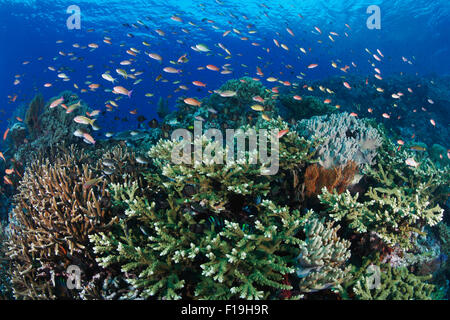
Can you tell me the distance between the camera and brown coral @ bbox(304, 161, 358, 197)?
11.6 feet

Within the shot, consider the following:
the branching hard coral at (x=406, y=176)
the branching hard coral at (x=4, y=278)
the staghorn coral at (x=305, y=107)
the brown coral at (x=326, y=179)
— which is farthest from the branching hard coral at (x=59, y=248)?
the staghorn coral at (x=305, y=107)

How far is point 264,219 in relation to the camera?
10.1ft

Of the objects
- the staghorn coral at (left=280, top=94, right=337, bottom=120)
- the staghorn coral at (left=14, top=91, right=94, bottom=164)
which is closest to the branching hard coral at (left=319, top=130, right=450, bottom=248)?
the staghorn coral at (left=280, top=94, right=337, bottom=120)

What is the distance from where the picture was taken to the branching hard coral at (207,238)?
2514mm

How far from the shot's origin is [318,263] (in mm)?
2410

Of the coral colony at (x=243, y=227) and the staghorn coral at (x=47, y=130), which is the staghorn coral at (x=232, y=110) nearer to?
the coral colony at (x=243, y=227)

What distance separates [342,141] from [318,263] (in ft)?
9.20

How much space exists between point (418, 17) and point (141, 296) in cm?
5611

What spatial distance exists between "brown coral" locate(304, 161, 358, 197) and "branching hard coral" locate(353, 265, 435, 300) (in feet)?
4.09

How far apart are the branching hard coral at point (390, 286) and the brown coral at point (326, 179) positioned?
49.1 inches

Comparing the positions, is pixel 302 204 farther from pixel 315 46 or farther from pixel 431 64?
pixel 431 64

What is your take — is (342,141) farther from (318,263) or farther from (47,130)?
(47,130)

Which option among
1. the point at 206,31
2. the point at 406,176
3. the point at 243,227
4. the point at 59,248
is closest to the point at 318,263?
the point at 243,227
